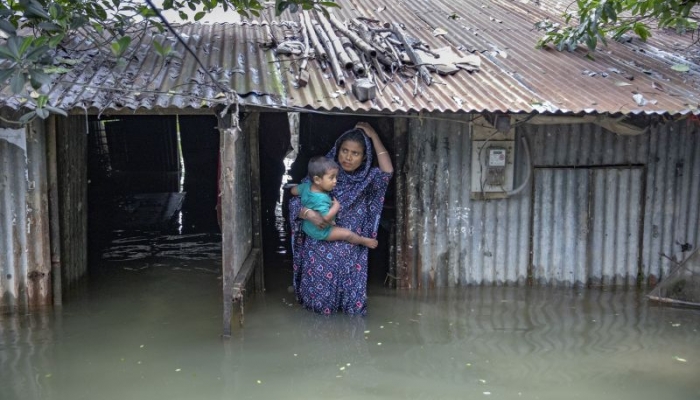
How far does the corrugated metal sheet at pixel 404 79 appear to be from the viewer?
5586 mm

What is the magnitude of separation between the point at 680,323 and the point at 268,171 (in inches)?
290

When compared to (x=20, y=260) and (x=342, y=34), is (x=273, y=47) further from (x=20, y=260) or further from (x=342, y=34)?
(x=20, y=260)

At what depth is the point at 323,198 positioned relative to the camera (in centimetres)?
600

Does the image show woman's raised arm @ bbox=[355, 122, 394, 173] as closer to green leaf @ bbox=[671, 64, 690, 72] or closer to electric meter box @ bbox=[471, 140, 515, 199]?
electric meter box @ bbox=[471, 140, 515, 199]

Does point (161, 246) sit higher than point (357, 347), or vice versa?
point (161, 246)

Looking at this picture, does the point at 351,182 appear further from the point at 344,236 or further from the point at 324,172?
the point at 344,236

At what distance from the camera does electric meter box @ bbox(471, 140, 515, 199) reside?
677 centimetres

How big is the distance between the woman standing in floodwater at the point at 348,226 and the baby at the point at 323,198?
0.09 metres

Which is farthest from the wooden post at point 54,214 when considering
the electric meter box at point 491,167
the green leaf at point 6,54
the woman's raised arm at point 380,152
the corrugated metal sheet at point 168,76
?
the electric meter box at point 491,167

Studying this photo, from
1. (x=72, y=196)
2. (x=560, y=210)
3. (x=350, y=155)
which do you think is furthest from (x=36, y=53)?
(x=560, y=210)

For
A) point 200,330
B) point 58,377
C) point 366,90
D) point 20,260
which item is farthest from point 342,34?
point 58,377

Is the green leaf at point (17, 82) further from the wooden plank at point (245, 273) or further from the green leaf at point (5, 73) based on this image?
the wooden plank at point (245, 273)

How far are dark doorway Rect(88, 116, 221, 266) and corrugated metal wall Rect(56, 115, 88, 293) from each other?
3.83 feet

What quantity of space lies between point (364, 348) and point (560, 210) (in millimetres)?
2785
